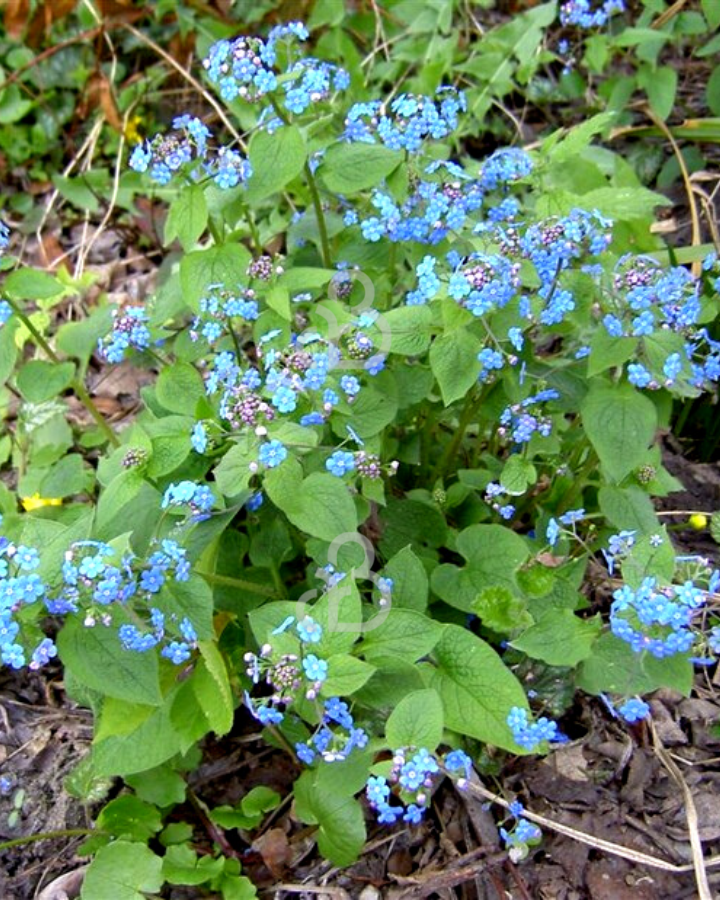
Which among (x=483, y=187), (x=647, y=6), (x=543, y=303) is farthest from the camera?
(x=647, y=6)

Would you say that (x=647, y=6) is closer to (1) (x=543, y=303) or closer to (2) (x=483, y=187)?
(2) (x=483, y=187)

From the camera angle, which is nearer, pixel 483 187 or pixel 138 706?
pixel 138 706

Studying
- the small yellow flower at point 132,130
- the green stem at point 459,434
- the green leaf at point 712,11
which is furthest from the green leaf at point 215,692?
the small yellow flower at point 132,130

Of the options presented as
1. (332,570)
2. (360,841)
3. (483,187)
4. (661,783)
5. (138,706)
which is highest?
(483,187)

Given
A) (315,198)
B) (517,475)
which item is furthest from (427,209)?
(517,475)

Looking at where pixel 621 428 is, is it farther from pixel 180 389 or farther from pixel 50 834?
pixel 50 834

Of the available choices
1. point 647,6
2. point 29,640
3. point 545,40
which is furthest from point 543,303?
point 545,40
